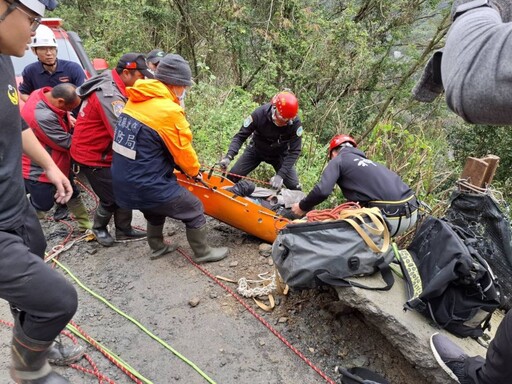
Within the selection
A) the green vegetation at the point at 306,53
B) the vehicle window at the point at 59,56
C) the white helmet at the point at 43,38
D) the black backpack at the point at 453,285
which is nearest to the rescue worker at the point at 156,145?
the black backpack at the point at 453,285

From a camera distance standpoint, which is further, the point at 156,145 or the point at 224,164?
the point at 224,164

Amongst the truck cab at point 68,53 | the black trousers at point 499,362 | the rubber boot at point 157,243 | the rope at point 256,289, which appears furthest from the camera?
the truck cab at point 68,53

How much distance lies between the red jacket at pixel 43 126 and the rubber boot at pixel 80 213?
45 cm

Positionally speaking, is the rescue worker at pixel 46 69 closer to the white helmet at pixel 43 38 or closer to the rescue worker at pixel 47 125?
the white helmet at pixel 43 38

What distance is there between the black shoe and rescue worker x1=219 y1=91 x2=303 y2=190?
205 centimetres

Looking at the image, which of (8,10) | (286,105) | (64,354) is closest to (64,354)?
(64,354)

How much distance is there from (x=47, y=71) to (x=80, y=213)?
195 centimetres

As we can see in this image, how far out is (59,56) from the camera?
5.55m

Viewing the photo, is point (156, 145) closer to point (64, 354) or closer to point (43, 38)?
point (64, 354)

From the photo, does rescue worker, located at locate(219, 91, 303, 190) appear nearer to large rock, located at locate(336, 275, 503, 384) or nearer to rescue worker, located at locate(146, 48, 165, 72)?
rescue worker, located at locate(146, 48, 165, 72)

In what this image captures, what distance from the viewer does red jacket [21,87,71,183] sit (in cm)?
381

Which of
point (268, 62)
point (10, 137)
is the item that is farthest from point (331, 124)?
point (10, 137)

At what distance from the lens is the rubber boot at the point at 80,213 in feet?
13.9

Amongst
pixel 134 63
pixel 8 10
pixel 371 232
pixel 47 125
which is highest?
pixel 8 10
